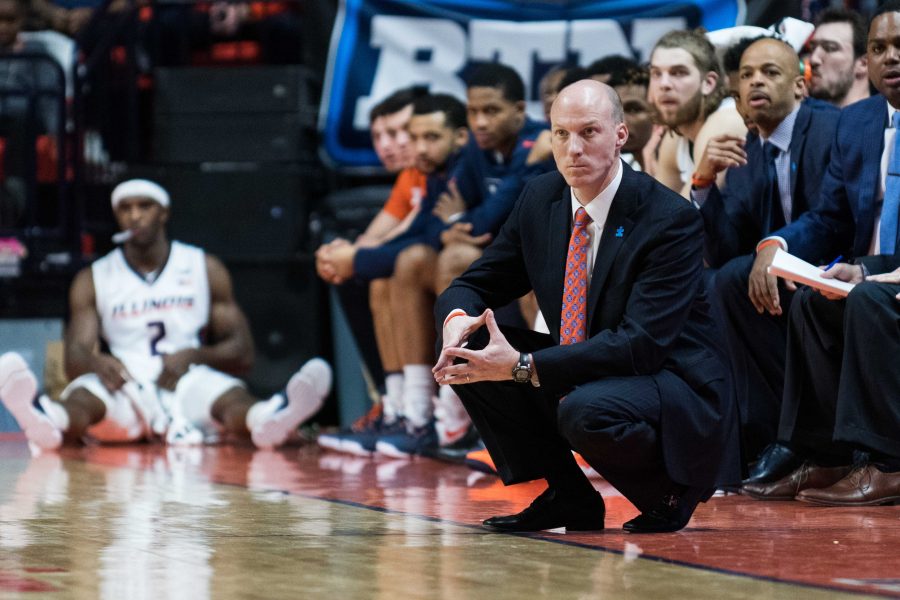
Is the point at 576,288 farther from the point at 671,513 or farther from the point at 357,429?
the point at 357,429

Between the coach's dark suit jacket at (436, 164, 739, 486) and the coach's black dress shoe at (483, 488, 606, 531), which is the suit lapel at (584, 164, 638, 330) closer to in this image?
the coach's dark suit jacket at (436, 164, 739, 486)

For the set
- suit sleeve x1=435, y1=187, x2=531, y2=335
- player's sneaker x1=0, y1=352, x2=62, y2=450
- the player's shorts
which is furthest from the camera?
the player's shorts

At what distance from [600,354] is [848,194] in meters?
1.57

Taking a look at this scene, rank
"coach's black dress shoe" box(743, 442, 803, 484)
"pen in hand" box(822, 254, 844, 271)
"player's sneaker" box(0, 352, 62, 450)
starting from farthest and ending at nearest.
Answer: "player's sneaker" box(0, 352, 62, 450)
"coach's black dress shoe" box(743, 442, 803, 484)
"pen in hand" box(822, 254, 844, 271)

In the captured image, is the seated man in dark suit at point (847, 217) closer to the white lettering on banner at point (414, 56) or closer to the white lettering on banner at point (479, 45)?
the white lettering on banner at point (479, 45)

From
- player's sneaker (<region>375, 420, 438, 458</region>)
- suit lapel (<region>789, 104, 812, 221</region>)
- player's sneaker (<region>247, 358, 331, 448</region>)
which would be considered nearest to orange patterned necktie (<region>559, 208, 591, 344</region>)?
suit lapel (<region>789, 104, 812, 221</region>)

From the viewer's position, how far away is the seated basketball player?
709cm

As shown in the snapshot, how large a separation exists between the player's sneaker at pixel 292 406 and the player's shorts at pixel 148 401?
366 mm

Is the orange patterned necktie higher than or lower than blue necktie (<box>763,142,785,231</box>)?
lower

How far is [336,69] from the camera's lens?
8.01 m

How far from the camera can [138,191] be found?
755 cm

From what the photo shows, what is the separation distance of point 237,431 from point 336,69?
6.71ft

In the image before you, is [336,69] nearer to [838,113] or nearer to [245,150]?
[245,150]

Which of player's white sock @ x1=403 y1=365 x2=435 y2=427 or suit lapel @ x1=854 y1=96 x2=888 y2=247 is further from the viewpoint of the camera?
player's white sock @ x1=403 y1=365 x2=435 y2=427
